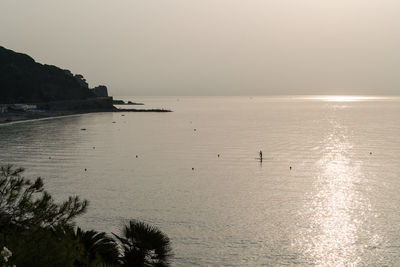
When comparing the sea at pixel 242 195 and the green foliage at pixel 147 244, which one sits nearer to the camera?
→ the green foliage at pixel 147 244

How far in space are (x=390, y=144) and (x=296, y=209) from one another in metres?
75.4

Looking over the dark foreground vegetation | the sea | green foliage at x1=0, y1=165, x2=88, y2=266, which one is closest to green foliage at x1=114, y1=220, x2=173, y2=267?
the dark foreground vegetation

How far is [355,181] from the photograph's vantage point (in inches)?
2660

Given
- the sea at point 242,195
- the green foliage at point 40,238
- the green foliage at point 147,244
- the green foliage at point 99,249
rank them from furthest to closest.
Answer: the sea at point 242,195
the green foliage at point 99,249
the green foliage at point 147,244
the green foliage at point 40,238

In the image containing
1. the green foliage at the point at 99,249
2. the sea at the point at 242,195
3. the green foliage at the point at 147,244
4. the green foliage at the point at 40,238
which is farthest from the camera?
the sea at the point at 242,195

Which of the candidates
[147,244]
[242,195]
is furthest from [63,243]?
[242,195]

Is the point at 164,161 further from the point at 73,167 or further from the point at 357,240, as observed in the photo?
the point at 357,240

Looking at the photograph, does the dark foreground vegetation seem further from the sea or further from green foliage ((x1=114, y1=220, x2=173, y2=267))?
the sea

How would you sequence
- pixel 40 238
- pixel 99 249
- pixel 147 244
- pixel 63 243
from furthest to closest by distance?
pixel 99 249, pixel 147 244, pixel 40 238, pixel 63 243

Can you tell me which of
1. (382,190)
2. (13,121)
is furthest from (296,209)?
(13,121)

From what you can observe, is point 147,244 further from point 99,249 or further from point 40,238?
point 40,238

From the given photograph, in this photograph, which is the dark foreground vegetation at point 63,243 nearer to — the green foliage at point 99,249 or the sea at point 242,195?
the green foliage at point 99,249

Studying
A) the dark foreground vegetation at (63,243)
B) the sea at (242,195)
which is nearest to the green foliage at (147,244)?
the dark foreground vegetation at (63,243)

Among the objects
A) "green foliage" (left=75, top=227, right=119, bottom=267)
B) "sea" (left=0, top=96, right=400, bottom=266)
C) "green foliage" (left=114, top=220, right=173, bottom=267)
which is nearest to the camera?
"green foliage" (left=114, top=220, right=173, bottom=267)
